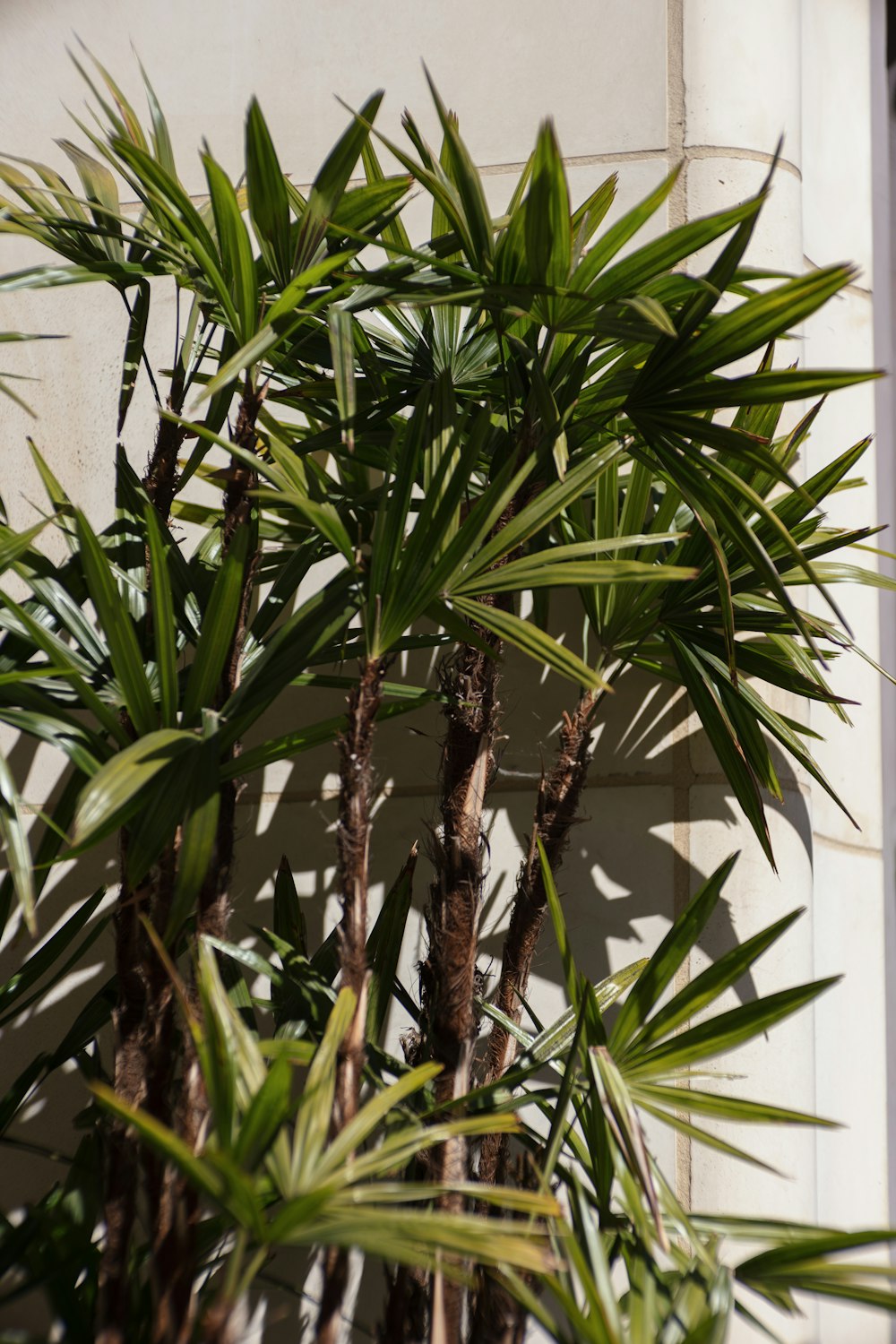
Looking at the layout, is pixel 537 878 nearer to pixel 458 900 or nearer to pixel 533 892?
pixel 533 892

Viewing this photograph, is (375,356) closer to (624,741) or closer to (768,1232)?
(624,741)

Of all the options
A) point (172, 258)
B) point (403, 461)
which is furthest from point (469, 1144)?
point (172, 258)

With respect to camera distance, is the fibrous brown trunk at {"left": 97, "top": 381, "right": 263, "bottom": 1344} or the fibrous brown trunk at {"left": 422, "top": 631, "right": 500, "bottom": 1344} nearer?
the fibrous brown trunk at {"left": 97, "top": 381, "right": 263, "bottom": 1344}

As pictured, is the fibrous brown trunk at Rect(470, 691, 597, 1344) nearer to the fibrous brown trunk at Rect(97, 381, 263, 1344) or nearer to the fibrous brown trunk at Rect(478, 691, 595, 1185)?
the fibrous brown trunk at Rect(478, 691, 595, 1185)

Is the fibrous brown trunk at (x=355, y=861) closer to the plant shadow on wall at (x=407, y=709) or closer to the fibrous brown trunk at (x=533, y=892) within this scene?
the plant shadow on wall at (x=407, y=709)

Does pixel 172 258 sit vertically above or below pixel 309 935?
above

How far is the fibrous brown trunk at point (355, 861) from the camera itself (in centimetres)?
94

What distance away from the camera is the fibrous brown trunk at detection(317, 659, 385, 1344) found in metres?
0.94

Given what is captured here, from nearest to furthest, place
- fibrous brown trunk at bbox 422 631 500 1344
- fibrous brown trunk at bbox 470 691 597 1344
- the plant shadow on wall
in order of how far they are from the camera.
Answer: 1. the plant shadow on wall
2. fibrous brown trunk at bbox 422 631 500 1344
3. fibrous brown trunk at bbox 470 691 597 1344

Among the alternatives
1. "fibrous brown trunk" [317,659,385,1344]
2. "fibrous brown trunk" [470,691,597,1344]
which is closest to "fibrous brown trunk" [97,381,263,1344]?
"fibrous brown trunk" [317,659,385,1344]

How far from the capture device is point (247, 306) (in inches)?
43.8

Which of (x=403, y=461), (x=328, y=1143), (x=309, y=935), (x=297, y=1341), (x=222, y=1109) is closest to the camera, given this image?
(x=222, y=1109)

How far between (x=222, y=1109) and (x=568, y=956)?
0.39 m

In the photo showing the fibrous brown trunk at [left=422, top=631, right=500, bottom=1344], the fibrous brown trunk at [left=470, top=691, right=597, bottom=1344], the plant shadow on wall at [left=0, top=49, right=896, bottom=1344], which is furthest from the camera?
the fibrous brown trunk at [left=470, top=691, right=597, bottom=1344]
